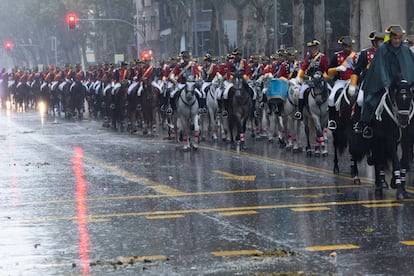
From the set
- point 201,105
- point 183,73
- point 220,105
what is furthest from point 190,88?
point 220,105

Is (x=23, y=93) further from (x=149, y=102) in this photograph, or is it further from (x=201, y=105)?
(x=201, y=105)

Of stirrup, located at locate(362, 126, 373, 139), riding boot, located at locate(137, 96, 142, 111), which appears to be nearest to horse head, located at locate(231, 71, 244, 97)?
riding boot, located at locate(137, 96, 142, 111)

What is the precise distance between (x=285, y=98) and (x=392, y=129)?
34.0 ft

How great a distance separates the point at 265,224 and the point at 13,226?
10.1ft

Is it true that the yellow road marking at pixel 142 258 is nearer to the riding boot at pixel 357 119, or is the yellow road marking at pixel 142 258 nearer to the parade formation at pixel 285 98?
the parade formation at pixel 285 98

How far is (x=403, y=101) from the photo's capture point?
14.8 meters

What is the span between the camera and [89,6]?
103 meters

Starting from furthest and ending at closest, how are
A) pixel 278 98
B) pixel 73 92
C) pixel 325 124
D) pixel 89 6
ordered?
pixel 89 6, pixel 73 92, pixel 278 98, pixel 325 124

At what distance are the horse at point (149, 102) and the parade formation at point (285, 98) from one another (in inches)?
1.7

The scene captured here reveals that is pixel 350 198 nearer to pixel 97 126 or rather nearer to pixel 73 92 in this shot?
pixel 97 126

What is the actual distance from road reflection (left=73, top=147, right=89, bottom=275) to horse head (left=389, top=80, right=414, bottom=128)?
14.8ft

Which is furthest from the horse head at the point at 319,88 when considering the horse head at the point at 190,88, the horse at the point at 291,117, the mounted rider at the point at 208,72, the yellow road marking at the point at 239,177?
the mounted rider at the point at 208,72

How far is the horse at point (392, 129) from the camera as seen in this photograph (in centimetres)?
1484

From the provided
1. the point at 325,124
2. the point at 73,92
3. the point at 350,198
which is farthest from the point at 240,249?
the point at 73,92
